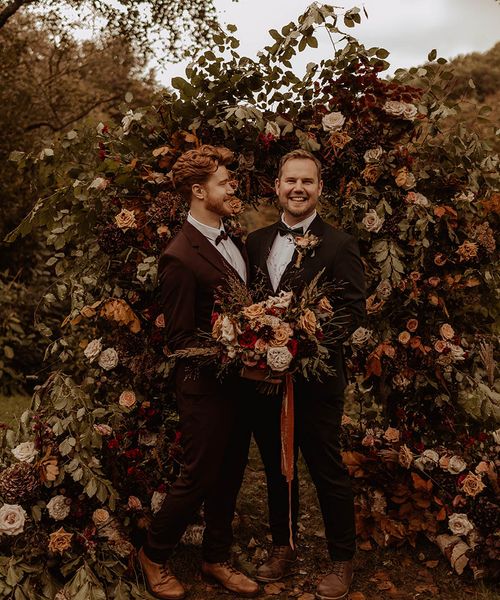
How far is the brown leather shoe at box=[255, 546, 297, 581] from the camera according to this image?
147 inches

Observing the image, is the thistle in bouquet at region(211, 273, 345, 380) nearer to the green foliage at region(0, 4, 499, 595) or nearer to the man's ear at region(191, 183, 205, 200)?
the man's ear at region(191, 183, 205, 200)

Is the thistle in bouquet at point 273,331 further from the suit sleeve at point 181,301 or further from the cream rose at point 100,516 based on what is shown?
the cream rose at point 100,516

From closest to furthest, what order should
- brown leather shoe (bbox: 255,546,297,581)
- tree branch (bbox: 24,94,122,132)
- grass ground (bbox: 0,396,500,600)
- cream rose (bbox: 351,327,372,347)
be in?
1. grass ground (bbox: 0,396,500,600)
2. brown leather shoe (bbox: 255,546,297,581)
3. cream rose (bbox: 351,327,372,347)
4. tree branch (bbox: 24,94,122,132)

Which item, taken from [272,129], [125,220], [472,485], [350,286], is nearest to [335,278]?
[350,286]

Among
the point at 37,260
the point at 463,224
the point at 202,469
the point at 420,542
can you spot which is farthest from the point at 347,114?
the point at 37,260

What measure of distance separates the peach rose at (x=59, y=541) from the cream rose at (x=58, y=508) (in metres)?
0.07

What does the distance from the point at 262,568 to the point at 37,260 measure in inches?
236

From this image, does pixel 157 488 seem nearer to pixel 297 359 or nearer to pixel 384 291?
pixel 297 359

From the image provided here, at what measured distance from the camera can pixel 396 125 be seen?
13.1ft

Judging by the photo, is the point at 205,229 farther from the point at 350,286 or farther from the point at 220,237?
the point at 350,286

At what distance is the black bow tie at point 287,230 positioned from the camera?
3.50 metres

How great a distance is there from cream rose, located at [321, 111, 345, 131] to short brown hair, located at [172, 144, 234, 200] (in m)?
0.75

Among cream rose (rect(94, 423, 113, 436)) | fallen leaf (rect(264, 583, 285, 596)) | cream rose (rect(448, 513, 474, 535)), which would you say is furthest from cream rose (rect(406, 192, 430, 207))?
fallen leaf (rect(264, 583, 285, 596))

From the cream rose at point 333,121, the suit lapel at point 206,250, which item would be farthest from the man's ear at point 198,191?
the cream rose at point 333,121
